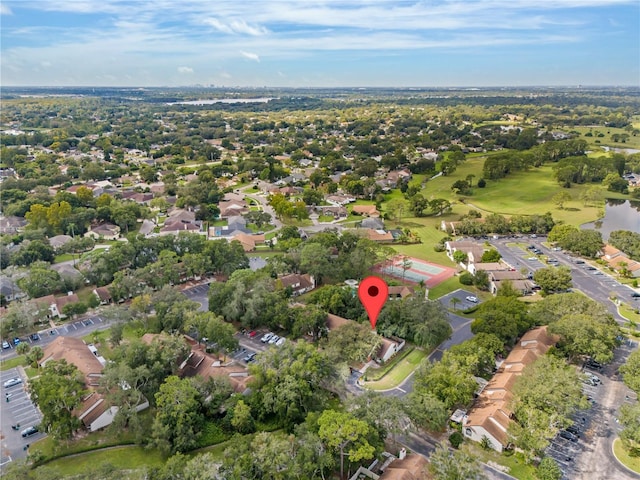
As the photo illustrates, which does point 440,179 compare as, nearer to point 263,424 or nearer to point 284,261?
point 284,261

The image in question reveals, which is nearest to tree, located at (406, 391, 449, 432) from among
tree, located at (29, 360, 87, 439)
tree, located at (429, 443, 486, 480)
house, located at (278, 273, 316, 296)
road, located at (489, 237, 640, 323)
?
tree, located at (429, 443, 486, 480)

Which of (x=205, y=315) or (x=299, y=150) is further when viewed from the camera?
(x=299, y=150)

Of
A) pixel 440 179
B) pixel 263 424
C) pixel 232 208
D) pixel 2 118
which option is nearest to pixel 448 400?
pixel 263 424

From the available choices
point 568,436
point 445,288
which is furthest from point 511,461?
point 445,288

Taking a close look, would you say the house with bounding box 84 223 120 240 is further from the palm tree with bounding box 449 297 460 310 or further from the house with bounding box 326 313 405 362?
the palm tree with bounding box 449 297 460 310

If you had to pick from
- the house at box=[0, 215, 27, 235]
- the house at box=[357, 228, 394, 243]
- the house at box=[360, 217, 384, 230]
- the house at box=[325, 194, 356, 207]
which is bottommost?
the house at box=[357, 228, 394, 243]

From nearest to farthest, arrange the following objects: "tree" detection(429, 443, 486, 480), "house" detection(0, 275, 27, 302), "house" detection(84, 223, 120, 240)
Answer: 1. "tree" detection(429, 443, 486, 480)
2. "house" detection(0, 275, 27, 302)
3. "house" detection(84, 223, 120, 240)

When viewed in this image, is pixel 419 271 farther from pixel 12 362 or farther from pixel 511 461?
pixel 12 362
